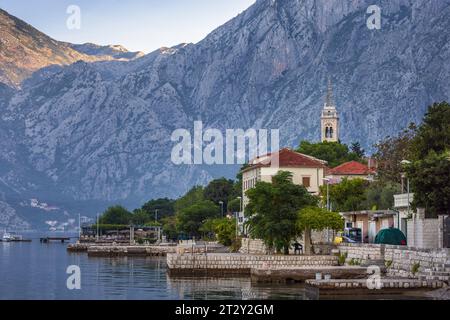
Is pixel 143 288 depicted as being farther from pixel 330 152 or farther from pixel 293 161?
pixel 330 152

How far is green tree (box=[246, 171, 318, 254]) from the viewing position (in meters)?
90.6

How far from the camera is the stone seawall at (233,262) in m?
85.2

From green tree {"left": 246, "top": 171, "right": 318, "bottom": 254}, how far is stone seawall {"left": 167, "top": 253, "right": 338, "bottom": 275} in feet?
9.18

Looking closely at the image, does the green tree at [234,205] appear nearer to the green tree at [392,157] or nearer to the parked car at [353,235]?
A: the green tree at [392,157]

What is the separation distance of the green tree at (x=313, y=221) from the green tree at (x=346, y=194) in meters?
21.5

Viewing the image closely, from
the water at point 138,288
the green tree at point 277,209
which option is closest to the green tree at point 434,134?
the green tree at point 277,209

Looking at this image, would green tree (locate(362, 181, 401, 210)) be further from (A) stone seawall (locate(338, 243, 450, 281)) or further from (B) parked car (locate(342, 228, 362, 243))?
(A) stone seawall (locate(338, 243, 450, 281))

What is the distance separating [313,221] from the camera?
87.4 m

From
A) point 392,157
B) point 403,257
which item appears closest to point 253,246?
point 392,157
